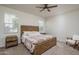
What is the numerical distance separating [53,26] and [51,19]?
0.18 metres

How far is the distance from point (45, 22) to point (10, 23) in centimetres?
82

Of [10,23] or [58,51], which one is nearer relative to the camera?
[58,51]

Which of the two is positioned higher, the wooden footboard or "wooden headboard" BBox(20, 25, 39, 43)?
"wooden headboard" BBox(20, 25, 39, 43)

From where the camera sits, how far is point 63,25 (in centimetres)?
204

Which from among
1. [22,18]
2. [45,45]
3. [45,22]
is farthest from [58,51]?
[22,18]

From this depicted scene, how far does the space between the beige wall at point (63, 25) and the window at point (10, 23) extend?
779 millimetres

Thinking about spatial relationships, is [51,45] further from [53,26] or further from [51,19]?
[51,19]

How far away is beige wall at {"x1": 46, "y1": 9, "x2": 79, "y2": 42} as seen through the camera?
1.88 m

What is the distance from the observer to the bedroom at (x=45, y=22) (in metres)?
1.86

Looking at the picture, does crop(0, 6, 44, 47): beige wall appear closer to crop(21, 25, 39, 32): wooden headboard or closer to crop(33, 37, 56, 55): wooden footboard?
crop(21, 25, 39, 32): wooden headboard

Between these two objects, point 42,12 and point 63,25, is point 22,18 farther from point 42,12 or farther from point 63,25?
point 63,25

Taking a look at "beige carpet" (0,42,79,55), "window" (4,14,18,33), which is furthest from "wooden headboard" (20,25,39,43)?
"beige carpet" (0,42,79,55)
